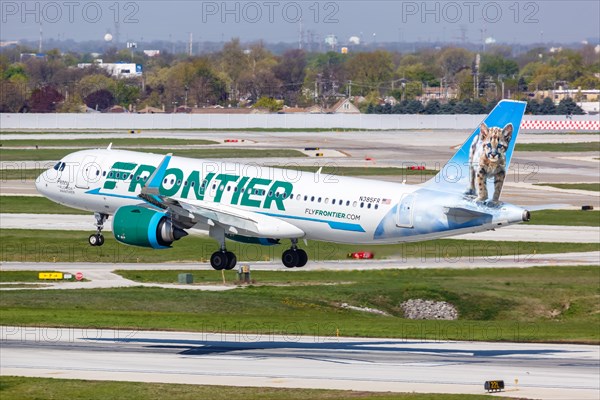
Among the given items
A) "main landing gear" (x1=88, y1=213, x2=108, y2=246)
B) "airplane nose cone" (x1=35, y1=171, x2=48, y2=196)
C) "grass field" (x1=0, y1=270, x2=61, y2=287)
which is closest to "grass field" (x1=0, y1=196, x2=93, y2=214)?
"grass field" (x1=0, y1=270, x2=61, y2=287)

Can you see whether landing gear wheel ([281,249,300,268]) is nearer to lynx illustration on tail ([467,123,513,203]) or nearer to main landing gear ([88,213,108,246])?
lynx illustration on tail ([467,123,513,203])

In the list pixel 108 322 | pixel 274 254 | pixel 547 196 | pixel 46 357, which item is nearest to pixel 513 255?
pixel 274 254

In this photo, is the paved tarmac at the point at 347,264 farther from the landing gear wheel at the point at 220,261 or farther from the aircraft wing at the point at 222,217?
the landing gear wheel at the point at 220,261

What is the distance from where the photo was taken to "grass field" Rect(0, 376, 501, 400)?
64.8 metres

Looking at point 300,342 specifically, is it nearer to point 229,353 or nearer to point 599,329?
point 229,353

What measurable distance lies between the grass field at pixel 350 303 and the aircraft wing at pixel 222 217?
39.7 feet

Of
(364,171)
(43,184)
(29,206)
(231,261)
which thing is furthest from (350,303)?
(364,171)

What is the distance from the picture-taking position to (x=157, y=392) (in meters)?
66.2

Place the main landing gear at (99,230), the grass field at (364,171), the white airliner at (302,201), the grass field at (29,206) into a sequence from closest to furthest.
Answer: the white airliner at (302,201), the main landing gear at (99,230), the grass field at (29,206), the grass field at (364,171)

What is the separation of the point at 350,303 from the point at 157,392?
117ft

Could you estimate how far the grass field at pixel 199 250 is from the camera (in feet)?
392

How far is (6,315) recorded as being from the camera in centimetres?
9019

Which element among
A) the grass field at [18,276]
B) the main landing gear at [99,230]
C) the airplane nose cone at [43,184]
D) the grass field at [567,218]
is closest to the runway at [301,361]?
the main landing gear at [99,230]

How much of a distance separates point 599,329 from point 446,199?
2604 cm
